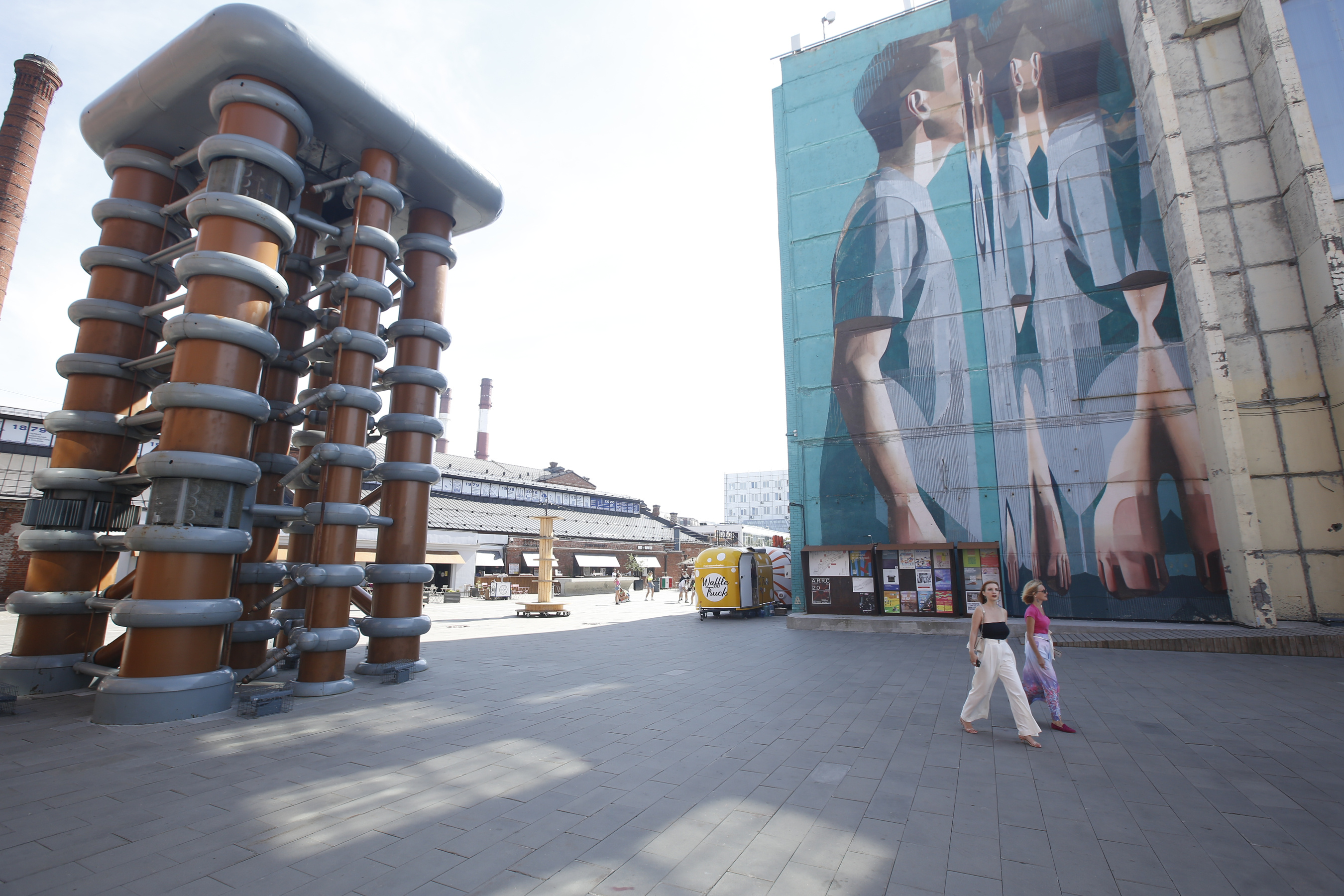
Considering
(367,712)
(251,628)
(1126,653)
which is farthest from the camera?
A: (1126,653)

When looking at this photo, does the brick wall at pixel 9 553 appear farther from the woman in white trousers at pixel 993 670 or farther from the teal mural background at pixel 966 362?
the woman in white trousers at pixel 993 670

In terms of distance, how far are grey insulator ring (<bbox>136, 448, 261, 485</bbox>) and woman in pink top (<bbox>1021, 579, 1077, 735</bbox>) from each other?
974 cm

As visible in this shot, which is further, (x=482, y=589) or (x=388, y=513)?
(x=482, y=589)

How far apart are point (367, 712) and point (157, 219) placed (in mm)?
8767

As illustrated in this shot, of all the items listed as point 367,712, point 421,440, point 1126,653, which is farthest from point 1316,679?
point 421,440

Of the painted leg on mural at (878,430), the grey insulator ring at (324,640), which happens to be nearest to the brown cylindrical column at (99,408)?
the grey insulator ring at (324,640)

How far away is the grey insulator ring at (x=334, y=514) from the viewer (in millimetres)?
8539

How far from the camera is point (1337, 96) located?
51.8 feet

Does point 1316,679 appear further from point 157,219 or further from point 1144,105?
point 157,219

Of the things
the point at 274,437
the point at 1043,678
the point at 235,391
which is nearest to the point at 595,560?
the point at 274,437

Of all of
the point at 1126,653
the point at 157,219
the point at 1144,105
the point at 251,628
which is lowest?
the point at 1126,653

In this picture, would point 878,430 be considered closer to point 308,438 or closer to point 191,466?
point 308,438

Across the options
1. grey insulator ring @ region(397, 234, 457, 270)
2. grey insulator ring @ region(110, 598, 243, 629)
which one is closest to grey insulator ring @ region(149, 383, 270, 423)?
grey insulator ring @ region(110, 598, 243, 629)

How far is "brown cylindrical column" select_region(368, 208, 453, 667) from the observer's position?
984 centimetres
